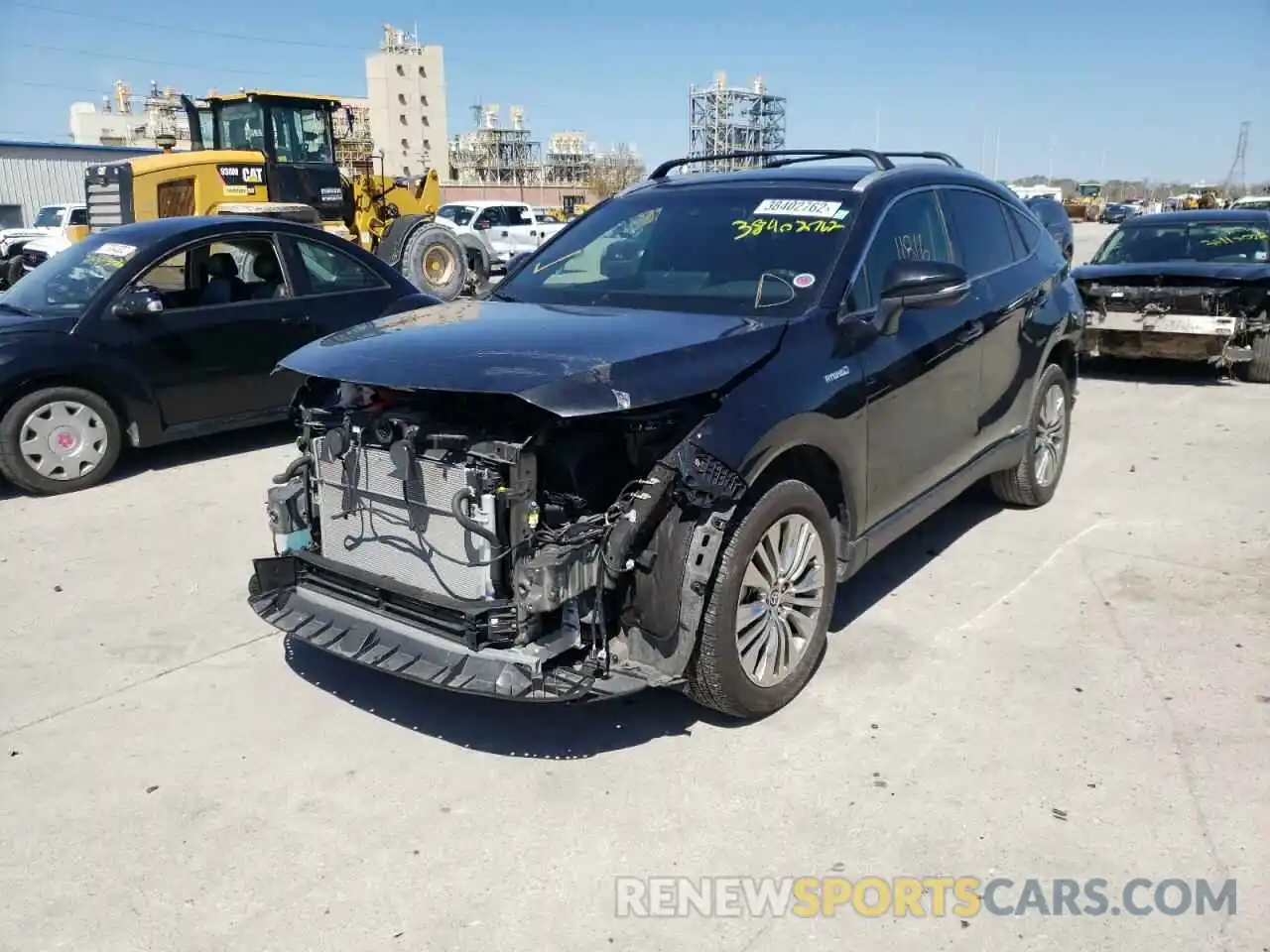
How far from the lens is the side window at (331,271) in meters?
7.79

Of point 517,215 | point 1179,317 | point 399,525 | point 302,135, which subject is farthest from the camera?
point 517,215

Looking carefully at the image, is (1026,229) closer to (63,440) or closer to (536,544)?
(536,544)

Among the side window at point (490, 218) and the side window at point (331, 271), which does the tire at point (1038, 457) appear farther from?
the side window at point (490, 218)

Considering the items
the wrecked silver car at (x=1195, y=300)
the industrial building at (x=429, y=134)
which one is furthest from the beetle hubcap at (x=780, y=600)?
the industrial building at (x=429, y=134)

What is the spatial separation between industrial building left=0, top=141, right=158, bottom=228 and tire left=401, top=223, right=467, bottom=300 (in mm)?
28196

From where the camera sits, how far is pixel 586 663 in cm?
323

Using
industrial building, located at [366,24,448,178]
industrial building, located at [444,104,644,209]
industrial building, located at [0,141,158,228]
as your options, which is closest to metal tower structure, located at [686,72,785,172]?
industrial building, located at [444,104,644,209]

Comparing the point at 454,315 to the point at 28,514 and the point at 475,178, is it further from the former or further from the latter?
the point at 475,178

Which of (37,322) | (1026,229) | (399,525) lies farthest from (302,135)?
(399,525)

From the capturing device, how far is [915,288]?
3939 millimetres

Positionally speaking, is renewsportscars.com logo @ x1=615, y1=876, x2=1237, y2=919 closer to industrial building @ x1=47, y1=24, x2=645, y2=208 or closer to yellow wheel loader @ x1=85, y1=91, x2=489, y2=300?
yellow wheel loader @ x1=85, y1=91, x2=489, y2=300

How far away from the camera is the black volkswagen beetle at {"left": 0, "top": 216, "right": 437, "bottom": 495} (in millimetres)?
6531

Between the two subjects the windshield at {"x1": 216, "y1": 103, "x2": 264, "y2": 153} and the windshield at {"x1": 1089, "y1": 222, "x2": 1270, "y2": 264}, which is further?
the windshield at {"x1": 216, "y1": 103, "x2": 264, "y2": 153}

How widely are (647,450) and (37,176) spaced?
43.4 meters
